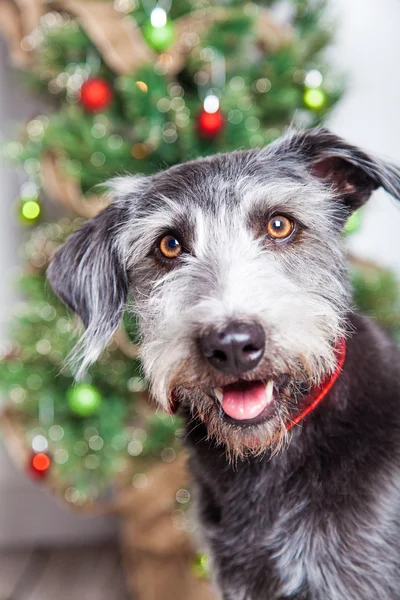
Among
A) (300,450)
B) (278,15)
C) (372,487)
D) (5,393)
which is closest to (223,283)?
(300,450)

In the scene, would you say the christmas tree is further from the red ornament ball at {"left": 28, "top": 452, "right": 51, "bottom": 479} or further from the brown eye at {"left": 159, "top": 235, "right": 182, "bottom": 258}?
the brown eye at {"left": 159, "top": 235, "right": 182, "bottom": 258}

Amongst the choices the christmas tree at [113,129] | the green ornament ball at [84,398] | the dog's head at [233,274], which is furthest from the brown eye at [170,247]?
the green ornament ball at [84,398]

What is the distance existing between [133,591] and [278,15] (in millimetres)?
2603

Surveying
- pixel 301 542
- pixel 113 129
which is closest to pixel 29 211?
pixel 113 129

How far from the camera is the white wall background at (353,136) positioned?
294 cm

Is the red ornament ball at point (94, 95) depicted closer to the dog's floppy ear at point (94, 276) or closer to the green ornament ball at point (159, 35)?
the green ornament ball at point (159, 35)

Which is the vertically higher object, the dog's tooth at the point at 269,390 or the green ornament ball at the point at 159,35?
the green ornament ball at the point at 159,35

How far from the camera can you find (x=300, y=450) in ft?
4.26

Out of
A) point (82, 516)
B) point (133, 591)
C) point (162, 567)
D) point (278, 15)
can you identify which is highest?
point (278, 15)

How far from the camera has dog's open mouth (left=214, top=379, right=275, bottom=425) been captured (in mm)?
1156

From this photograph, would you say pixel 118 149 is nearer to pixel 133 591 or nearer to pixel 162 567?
pixel 162 567

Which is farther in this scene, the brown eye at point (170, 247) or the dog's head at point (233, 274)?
the brown eye at point (170, 247)

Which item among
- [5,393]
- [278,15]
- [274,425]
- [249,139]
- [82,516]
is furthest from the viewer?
[82,516]

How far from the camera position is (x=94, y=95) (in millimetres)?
2104
